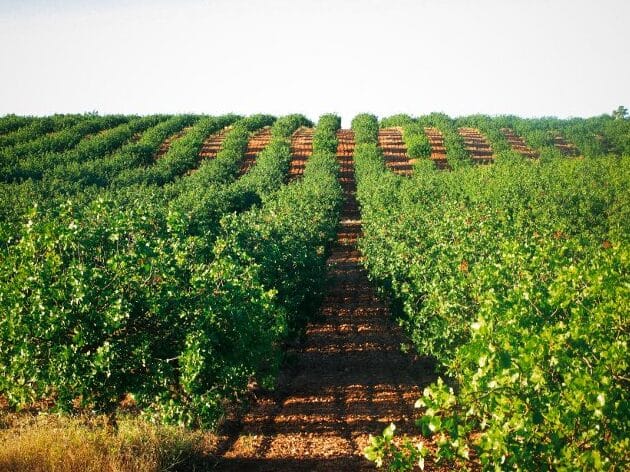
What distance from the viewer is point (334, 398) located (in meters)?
16.5

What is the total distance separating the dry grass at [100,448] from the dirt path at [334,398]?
3.79ft

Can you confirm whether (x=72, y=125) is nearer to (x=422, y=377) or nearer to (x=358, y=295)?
(x=358, y=295)

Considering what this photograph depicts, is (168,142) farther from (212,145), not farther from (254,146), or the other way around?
(254,146)

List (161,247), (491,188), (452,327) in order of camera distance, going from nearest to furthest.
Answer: (161,247), (452,327), (491,188)

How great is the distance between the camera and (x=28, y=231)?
36.8 ft

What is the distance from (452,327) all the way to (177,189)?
3400 cm

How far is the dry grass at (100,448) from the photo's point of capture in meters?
10.2

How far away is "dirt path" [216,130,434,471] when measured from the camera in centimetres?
1302

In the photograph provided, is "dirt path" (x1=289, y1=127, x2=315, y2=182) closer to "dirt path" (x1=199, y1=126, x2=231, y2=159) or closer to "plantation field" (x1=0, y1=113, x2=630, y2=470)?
"dirt path" (x1=199, y1=126, x2=231, y2=159)

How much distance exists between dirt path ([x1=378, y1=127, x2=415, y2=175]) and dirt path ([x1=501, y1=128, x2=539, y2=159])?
1382 cm

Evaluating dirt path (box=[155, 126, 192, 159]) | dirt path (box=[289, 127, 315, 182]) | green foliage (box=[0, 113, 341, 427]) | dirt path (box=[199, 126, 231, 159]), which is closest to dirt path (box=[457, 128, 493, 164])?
dirt path (box=[289, 127, 315, 182])

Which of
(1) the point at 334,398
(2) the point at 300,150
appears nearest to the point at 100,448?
(1) the point at 334,398

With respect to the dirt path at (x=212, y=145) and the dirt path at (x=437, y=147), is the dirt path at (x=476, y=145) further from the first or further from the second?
the dirt path at (x=212, y=145)

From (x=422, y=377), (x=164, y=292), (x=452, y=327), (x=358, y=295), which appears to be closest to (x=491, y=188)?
(x=358, y=295)
